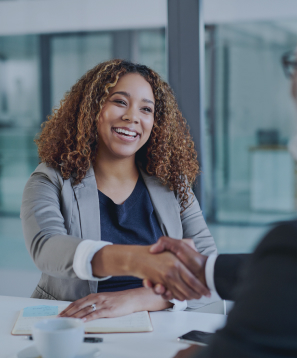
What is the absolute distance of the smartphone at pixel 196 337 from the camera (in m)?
1.11

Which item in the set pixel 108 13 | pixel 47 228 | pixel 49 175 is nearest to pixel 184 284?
pixel 47 228

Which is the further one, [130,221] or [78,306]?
[130,221]

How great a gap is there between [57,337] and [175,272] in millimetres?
410

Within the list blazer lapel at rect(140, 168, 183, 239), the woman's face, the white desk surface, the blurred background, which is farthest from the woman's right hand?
the blurred background

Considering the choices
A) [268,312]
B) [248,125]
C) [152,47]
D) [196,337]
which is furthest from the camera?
[248,125]

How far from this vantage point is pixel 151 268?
1.20m

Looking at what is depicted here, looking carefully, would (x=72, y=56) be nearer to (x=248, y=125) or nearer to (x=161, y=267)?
(x=248, y=125)

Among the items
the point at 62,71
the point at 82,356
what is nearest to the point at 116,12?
the point at 62,71

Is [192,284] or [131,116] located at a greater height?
[131,116]

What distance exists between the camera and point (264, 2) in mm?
3090

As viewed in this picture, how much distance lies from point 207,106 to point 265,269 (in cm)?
283

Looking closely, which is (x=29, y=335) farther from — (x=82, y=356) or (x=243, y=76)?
(x=243, y=76)

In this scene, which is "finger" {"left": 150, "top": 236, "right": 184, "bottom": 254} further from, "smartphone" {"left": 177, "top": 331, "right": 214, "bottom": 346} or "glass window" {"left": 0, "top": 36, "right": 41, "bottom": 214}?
"glass window" {"left": 0, "top": 36, "right": 41, "bottom": 214}

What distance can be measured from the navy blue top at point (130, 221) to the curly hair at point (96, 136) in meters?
0.15
